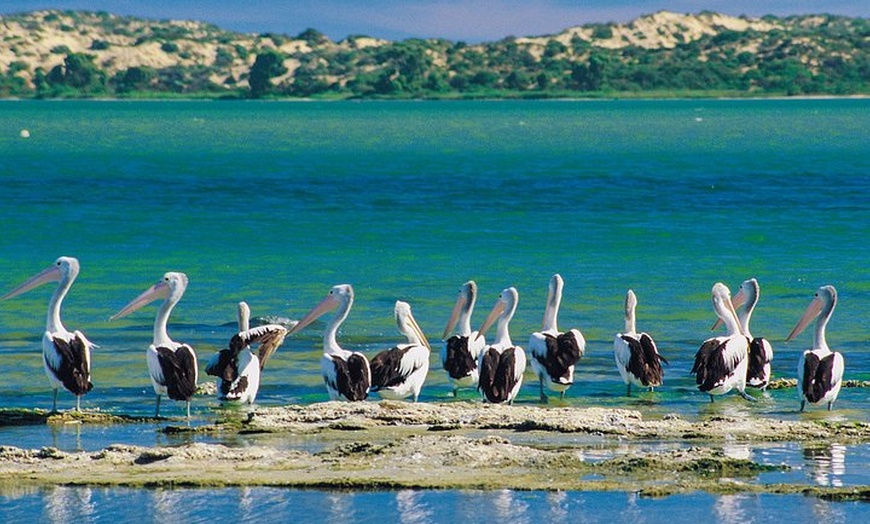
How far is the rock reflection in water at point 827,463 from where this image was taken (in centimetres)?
1041

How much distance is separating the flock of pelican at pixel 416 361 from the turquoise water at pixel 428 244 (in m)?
0.26

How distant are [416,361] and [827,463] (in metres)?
3.89

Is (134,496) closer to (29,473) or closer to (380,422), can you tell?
(29,473)

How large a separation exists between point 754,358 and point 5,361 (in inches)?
277

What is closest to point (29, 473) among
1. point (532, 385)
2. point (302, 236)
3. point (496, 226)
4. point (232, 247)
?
point (532, 385)

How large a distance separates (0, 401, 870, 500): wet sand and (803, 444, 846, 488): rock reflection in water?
257mm

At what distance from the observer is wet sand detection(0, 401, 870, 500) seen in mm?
10289

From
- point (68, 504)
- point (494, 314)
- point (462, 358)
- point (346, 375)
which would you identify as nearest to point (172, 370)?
point (346, 375)

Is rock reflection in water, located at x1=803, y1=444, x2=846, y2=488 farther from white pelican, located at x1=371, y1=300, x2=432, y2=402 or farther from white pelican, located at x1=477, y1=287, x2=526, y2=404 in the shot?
white pelican, located at x1=371, y1=300, x2=432, y2=402

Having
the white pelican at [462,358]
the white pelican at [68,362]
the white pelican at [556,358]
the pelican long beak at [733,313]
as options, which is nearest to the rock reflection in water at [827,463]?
the white pelican at [556,358]

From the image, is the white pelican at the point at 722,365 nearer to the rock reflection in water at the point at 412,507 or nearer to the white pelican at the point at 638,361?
the white pelican at the point at 638,361

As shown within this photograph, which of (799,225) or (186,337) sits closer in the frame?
(186,337)

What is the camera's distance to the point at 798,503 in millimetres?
9820

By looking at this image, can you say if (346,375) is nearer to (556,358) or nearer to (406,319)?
(406,319)
